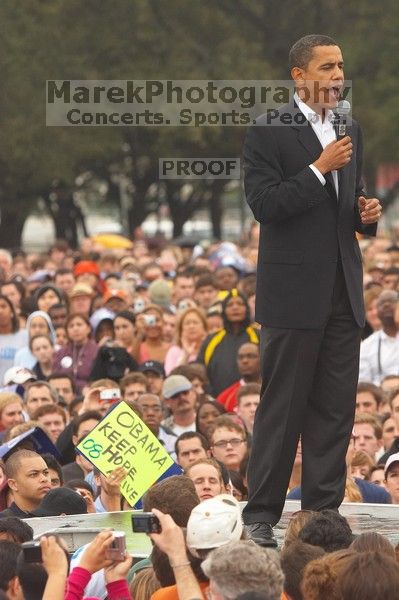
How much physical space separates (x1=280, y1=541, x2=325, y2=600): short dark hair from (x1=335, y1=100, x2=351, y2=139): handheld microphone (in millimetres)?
2040

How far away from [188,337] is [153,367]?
122 cm

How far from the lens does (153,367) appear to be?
1642 cm

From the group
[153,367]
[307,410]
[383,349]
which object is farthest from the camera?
[383,349]

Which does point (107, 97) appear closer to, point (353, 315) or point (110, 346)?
point (110, 346)

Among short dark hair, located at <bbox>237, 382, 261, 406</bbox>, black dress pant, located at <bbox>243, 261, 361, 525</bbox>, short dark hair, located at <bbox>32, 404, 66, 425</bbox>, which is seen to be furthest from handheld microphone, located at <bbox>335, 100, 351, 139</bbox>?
short dark hair, located at <bbox>237, 382, 261, 406</bbox>

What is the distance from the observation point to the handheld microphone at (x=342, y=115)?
8430mm

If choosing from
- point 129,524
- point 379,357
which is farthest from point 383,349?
point 129,524

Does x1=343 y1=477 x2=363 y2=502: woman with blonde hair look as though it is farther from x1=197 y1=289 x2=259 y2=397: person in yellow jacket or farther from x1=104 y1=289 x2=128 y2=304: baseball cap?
x1=104 y1=289 x2=128 y2=304: baseball cap

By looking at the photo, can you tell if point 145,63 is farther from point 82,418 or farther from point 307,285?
point 307,285

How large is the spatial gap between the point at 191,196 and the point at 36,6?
14.1 meters

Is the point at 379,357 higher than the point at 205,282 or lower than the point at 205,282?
lower

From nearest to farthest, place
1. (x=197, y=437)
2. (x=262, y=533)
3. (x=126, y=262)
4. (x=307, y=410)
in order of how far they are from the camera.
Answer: (x=262, y=533)
(x=307, y=410)
(x=197, y=437)
(x=126, y=262)

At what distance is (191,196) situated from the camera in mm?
57344

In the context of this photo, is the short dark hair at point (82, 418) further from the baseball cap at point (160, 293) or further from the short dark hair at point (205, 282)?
the short dark hair at point (205, 282)
